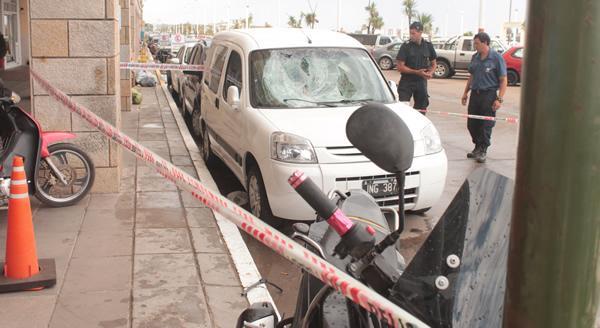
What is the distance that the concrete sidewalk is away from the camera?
4.20m

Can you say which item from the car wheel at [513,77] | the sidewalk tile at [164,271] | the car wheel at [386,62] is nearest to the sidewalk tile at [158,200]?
the sidewalk tile at [164,271]

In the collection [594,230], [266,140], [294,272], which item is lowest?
[294,272]

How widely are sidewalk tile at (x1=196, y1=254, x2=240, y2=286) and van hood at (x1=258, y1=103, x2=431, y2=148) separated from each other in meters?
1.41

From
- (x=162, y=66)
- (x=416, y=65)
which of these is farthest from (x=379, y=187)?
(x=162, y=66)

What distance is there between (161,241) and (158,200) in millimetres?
1302

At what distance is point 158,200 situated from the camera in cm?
683

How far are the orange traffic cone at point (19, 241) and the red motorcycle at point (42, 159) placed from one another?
3.76 ft

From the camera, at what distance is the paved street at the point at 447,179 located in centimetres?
543

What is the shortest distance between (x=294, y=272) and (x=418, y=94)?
605 cm

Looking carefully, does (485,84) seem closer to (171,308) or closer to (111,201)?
(111,201)

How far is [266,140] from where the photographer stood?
625 cm

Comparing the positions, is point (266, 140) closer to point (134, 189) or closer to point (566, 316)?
point (134, 189)

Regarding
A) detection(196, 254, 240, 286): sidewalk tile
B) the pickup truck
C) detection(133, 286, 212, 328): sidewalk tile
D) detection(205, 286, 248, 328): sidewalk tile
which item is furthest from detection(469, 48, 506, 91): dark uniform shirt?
the pickup truck

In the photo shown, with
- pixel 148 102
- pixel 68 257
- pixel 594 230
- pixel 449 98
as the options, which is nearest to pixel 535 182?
pixel 594 230
